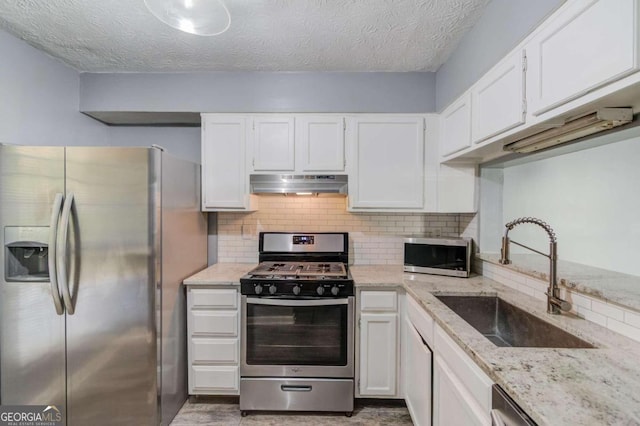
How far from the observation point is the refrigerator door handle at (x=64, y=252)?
171 cm

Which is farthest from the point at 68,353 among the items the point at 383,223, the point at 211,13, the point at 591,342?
the point at 591,342

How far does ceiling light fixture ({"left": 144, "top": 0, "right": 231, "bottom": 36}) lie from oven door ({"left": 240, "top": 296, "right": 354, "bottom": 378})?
65.7 inches

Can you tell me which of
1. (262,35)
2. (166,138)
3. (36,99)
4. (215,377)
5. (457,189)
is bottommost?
(215,377)

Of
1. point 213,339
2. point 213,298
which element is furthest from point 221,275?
point 213,339

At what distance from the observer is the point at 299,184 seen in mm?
2311

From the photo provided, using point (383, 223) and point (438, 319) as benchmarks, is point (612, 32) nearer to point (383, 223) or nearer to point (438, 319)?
point (438, 319)

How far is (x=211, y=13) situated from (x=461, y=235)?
2.46m

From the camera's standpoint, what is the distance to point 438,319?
1.41 metres

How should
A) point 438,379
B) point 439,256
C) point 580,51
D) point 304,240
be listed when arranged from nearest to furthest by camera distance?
point 580,51
point 438,379
point 439,256
point 304,240

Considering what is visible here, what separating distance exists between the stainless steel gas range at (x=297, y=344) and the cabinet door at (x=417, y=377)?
1.30 feet

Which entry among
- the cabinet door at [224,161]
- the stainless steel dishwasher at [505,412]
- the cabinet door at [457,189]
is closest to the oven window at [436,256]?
the cabinet door at [457,189]

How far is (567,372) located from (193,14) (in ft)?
6.60

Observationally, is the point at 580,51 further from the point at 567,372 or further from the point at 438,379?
the point at 438,379

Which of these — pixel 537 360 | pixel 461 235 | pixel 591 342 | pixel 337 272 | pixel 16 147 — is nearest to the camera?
pixel 537 360
